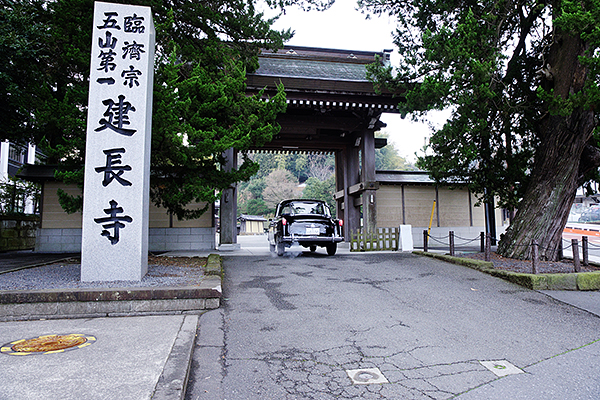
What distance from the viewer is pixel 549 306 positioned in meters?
5.36

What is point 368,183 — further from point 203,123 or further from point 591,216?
point 591,216

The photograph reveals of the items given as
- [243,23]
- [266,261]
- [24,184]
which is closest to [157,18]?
[243,23]

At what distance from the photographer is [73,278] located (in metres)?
5.93

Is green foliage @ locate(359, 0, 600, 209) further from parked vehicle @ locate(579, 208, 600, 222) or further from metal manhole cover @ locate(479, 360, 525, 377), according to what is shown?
parked vehicle @ locate(579, 208, 600, 222)

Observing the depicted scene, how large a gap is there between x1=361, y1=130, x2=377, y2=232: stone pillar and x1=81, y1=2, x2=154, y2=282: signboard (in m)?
8.65

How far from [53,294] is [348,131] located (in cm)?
1179

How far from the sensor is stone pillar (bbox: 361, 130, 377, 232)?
13180mm

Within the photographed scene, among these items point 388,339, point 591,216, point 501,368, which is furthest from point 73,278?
point 591,216

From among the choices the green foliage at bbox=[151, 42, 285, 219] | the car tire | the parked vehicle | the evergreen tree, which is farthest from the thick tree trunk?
the parked vehicle

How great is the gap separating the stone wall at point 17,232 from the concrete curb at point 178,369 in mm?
13729

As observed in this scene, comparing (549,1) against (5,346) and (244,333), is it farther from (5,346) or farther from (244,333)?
(5,346)

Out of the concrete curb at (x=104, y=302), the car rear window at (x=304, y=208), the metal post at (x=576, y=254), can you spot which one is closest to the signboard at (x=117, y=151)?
the concrete curb at (x=104, y=302)

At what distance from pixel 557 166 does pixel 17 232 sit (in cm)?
1835

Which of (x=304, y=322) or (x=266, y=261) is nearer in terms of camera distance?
(x=304, y=322)
